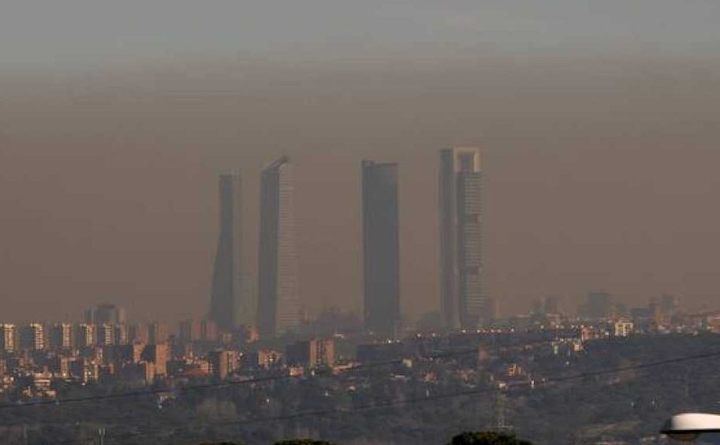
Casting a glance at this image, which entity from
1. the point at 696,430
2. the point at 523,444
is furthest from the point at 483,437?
the point at 696,430

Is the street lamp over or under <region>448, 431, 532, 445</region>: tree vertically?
over

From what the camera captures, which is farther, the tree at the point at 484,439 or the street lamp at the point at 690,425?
the tree at the point at 484,439

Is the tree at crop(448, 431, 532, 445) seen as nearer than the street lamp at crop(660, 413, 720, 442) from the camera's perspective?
No

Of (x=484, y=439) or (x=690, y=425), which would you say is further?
(x=484, y=439)

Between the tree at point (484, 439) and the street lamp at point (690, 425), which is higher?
the street lamp at point (690, 425)

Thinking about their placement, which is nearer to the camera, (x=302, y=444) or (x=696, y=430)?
(x=696, y=430)

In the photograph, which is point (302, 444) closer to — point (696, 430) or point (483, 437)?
point (483, 437)

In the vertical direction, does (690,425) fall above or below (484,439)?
above
